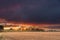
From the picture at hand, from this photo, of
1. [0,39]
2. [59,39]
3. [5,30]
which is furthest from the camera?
[5,30]

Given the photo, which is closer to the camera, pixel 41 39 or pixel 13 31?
pixel 41 39

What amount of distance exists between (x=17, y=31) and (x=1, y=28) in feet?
12.3

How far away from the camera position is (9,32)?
4003cm

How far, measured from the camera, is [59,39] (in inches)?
1264

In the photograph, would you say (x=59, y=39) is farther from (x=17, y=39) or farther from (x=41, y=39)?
(x=17, y=39)

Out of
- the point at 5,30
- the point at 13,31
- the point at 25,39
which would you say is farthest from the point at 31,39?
the point at 5,30

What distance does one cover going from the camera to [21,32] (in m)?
40.3

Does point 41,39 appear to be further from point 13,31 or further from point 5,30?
point 5,30

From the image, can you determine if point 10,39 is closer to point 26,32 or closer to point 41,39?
point 41,39

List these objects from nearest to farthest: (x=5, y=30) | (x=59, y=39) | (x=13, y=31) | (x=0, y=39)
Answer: (x=0, y=39)
(x=59, y=39)
(x=13, y=31)
(x=5, y=30)

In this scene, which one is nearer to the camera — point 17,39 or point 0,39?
point 0,39

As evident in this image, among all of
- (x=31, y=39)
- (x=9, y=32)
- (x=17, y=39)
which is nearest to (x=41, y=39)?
(x=31, y=39)

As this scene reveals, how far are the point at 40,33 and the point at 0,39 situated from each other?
1215 cm

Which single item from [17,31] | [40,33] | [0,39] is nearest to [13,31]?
[17,31]
